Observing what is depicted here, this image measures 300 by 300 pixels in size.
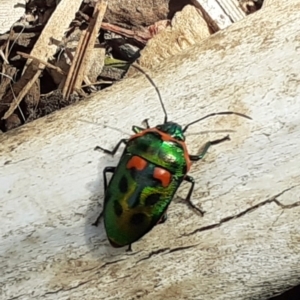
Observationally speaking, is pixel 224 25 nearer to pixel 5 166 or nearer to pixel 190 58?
pixel 190 58

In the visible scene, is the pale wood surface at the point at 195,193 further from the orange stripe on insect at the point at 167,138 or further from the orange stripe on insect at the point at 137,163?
the orange stripe on insect at the point at 137,163

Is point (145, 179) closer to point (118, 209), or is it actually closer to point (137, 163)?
point (137, 163)

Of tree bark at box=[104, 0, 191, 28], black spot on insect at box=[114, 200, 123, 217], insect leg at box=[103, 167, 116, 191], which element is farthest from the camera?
tree bark at box=[104, 0, 191, 28]

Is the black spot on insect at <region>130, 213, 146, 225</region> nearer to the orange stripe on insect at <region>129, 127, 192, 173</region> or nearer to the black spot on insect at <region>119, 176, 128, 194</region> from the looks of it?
the black spot on insect at <region>119, 176, 128, 194</region>

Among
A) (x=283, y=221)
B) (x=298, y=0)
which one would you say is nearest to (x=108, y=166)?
(x=283, y=221)

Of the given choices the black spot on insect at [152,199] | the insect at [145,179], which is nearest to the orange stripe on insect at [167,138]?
the insect at [145,179]

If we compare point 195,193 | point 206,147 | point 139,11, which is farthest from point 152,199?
point 139,11

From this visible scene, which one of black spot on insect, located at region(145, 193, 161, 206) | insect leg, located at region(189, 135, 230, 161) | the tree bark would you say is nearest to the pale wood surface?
insect leg, located at region(189, 135, 230, 161)
